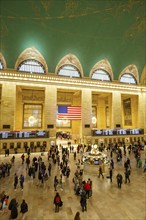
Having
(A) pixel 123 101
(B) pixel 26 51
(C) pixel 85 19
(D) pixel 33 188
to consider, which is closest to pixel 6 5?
(B) pixel 26 51

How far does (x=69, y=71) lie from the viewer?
21844 millimetres

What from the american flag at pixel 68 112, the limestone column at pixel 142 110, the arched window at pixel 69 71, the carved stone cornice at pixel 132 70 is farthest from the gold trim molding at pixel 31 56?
the limestone column at pixel 142 110

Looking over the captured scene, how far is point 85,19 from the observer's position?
16266mm

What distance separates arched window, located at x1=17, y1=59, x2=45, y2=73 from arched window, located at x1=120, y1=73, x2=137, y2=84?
47.0 feet

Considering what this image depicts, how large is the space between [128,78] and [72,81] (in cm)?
1119

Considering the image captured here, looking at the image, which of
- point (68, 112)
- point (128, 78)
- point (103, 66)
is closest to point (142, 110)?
point (128, 78)

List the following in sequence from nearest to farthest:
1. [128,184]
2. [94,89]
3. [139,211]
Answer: [139,211] < [128,184] < [94,89]

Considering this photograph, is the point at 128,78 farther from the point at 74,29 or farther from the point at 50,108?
the point at 50,108

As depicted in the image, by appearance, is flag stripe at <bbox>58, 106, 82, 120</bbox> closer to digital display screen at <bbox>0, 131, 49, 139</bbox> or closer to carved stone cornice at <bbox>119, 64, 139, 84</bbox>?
digital display screen at <bbox>0, 131, 49, 139</bbox>

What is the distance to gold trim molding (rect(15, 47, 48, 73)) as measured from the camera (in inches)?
735

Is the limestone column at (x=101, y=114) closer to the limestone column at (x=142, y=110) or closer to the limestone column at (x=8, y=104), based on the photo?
the limestone column at (x=142, y=110)

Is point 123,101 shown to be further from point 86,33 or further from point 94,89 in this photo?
point 86,33

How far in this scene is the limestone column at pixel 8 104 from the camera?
58.3ft

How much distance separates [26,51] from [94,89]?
37.7 feet
